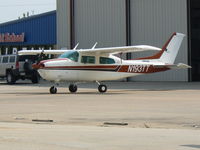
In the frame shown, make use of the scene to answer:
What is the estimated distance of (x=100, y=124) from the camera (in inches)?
548

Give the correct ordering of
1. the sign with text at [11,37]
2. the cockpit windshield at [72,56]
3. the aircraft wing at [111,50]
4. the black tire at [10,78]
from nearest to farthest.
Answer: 1. the cockpit windshield at [72,56]
2. the aircraft wing at [111,50]
3. the black tire at [10,78]
4. the sign with text at [11,37]

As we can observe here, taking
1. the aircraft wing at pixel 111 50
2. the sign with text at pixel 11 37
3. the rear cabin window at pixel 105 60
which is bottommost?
the rear cabin window at pixel 105 60

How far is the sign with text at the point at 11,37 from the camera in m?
51.5

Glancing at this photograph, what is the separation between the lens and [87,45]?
42.3 m

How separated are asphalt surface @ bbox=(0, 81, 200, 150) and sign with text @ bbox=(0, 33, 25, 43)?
3056 centimetres

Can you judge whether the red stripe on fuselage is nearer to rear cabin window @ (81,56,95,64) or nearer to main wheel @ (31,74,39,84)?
rear cabin window @ (81,56,95,64)

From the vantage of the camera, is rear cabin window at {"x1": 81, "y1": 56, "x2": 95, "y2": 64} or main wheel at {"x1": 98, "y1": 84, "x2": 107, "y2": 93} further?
rear cabin window at {"x1": 81, "y1": 56, "x2": 95, "y2": 64}

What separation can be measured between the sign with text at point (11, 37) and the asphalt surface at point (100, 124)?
100ft

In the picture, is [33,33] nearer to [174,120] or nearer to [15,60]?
[15,60]

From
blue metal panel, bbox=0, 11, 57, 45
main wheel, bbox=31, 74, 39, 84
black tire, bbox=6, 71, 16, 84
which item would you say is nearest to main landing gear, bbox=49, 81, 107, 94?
main wheel, bbox=31, 74, 39, 84

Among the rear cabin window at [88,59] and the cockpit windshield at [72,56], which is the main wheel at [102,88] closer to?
the rear cabin window at [88,59]

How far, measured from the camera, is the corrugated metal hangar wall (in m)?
37.4

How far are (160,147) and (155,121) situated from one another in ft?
14.2

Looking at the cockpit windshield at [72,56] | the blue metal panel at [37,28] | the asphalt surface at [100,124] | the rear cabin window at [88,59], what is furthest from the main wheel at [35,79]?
the asphalt surface at [100,124]
